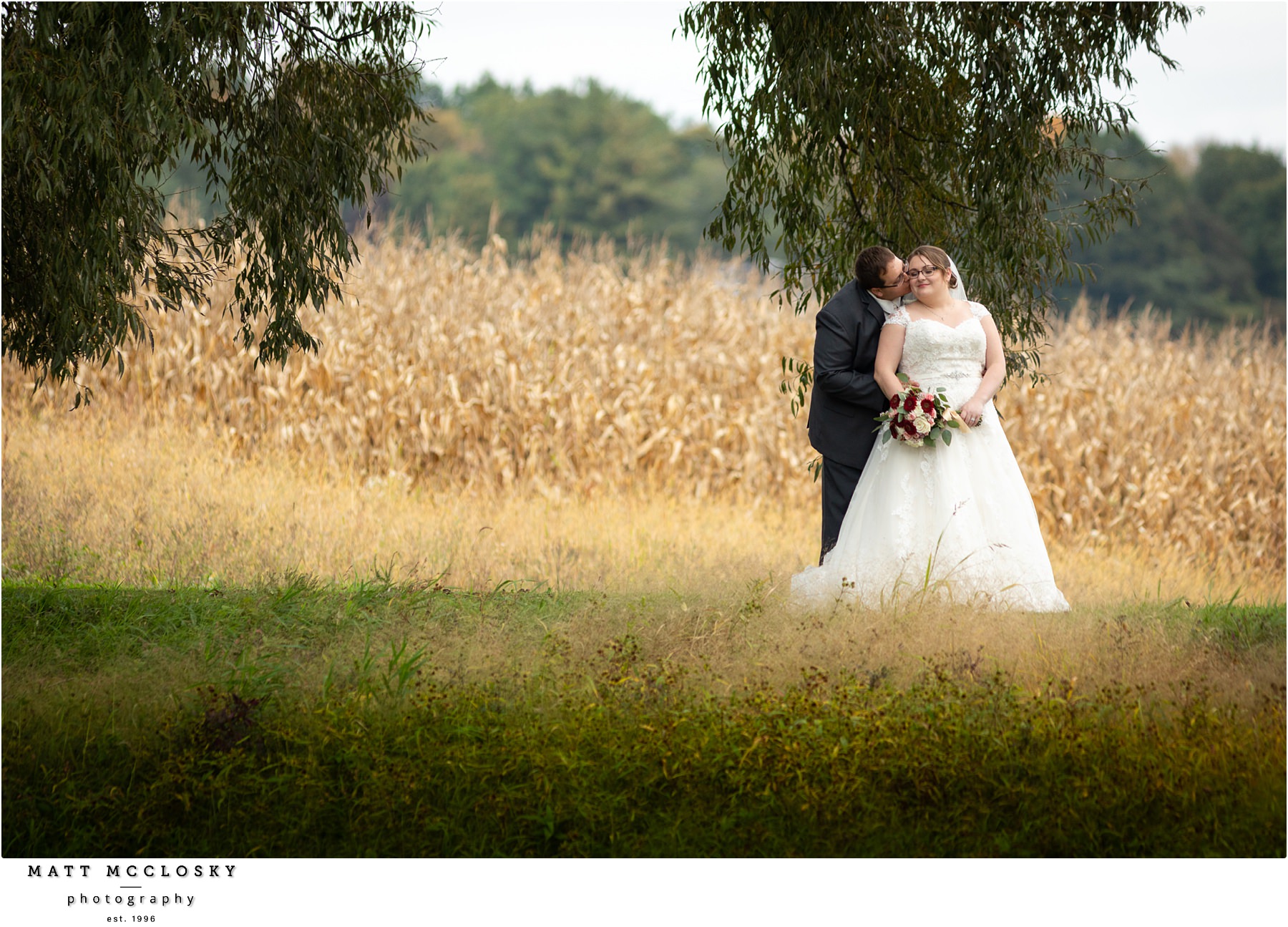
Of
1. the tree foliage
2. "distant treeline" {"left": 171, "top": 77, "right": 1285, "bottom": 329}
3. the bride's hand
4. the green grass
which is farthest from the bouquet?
"distant treeline" {"left": 171, "top": 77, "right": 1285, "bottom": 329}

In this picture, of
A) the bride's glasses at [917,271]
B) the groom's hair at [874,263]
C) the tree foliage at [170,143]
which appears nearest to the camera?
the tree foliage at [170,143]

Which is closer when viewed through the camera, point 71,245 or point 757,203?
point 71,245

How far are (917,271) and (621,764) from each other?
130 inches

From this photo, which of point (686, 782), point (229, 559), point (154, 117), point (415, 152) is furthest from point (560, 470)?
point (686, 782)

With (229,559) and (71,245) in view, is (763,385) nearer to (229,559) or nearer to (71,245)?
(229,559)

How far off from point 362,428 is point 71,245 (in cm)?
655

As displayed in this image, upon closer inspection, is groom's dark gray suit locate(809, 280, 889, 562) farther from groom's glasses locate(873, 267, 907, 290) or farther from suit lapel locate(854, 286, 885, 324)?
groom's glasses locate(873, 267, 907, 290)

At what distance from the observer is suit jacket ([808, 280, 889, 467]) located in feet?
19.9

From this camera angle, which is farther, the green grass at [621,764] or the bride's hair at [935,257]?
the bride's hair at [935,257]

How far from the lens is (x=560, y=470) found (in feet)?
38.3

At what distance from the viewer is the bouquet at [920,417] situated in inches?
225

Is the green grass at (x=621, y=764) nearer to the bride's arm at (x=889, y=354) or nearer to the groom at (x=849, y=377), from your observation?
the groom at (x=849, y=377)

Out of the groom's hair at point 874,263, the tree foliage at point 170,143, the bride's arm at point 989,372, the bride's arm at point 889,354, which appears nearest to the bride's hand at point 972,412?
the bride's arm at point 989,372
